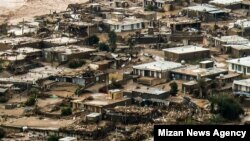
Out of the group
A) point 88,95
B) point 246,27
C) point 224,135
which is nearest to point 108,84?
point 88,95

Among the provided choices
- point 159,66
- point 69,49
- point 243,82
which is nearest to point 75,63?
point 69,49

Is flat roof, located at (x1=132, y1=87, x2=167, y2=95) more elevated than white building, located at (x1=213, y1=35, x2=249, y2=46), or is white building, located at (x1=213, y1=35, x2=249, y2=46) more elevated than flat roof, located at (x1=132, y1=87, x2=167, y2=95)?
white building, located at (x1=213, y1=35, x2=249, y2=46)

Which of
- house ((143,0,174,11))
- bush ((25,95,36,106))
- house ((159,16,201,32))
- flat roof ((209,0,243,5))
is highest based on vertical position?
flat roof ((209,0,243,5))

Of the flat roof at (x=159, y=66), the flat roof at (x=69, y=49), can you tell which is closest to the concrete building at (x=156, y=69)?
the flat roof at (x=159, y=66)

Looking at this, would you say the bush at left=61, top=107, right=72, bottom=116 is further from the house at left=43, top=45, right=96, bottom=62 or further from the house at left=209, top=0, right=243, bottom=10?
the house at left=209, top=0, right=243, bottom=10

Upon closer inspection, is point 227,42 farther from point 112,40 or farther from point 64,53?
Result: point 64,53

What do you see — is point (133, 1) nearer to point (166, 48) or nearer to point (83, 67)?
point (166, 48)

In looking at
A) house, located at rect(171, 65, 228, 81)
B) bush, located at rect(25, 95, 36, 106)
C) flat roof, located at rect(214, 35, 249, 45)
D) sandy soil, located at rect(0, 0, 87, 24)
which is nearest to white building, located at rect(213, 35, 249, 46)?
flat roof, located at rect(214, 35, 249, 45)
